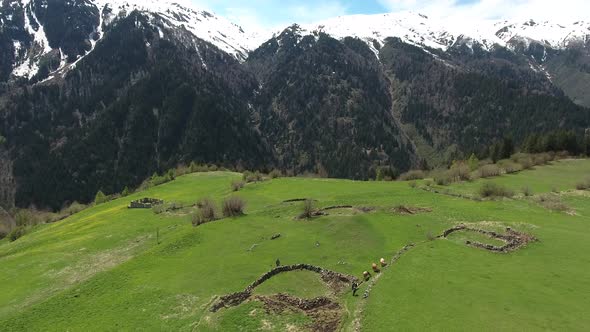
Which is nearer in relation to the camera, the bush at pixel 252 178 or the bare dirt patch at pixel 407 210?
the bare dirt patch at pixel 407 210

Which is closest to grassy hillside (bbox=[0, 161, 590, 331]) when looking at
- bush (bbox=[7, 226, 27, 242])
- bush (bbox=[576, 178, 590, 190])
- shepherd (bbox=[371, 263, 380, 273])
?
shepherd (bbox=[371, 263, 380, 273])

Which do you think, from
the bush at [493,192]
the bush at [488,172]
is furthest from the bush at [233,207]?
the bush at [488,172]

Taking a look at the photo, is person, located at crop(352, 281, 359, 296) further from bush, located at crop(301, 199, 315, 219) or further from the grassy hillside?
bush, located at crop(301, 199, 315, 219)

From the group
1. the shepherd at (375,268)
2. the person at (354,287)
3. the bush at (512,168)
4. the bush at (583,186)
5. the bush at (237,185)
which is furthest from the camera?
the bush at (512,168)

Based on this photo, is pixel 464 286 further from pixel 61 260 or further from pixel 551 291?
pixel 61 260

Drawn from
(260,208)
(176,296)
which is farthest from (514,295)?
(260,208)

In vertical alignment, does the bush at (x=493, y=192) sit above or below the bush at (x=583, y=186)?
above

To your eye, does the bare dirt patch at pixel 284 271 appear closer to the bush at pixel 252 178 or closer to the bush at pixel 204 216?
the bush at pixel 204 216
